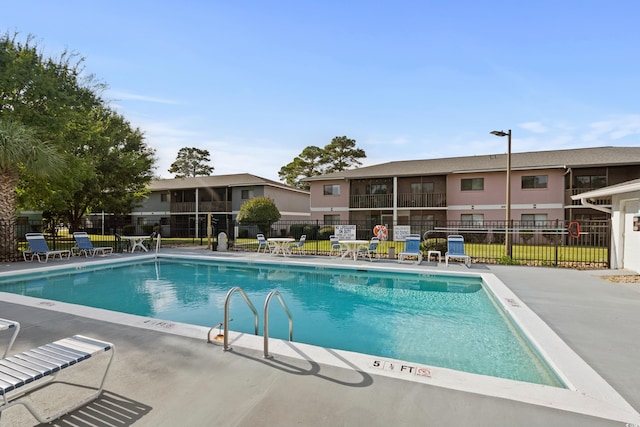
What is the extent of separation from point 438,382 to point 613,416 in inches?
56.7

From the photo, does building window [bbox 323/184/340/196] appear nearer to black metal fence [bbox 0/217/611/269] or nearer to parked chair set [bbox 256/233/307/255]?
black metal fence [bbox 0/217/611/269]

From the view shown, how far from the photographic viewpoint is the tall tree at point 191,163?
53156 mm

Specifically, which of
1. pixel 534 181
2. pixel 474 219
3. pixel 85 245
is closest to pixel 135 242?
pixel 85 245

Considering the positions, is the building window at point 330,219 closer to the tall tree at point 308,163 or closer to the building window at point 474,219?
the building window at point 474,219

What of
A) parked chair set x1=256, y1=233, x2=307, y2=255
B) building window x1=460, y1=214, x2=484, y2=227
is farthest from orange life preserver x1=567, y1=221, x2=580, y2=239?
parked chair set x1=256, y1=233, x2=307, y2=255

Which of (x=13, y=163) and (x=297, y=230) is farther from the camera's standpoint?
(x=297, y=230)

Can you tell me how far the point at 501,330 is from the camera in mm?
5957

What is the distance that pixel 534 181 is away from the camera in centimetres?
2306

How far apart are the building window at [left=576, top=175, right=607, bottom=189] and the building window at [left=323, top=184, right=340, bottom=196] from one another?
1786cm

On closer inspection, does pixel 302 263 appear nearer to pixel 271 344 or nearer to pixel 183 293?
pixel 183 293

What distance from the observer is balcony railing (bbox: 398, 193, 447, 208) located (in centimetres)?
2527

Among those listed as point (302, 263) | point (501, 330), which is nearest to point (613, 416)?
point (501, 330)

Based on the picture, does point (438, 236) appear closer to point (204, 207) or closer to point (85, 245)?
point (85, 245)

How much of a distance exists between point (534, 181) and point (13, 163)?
1160 inches
